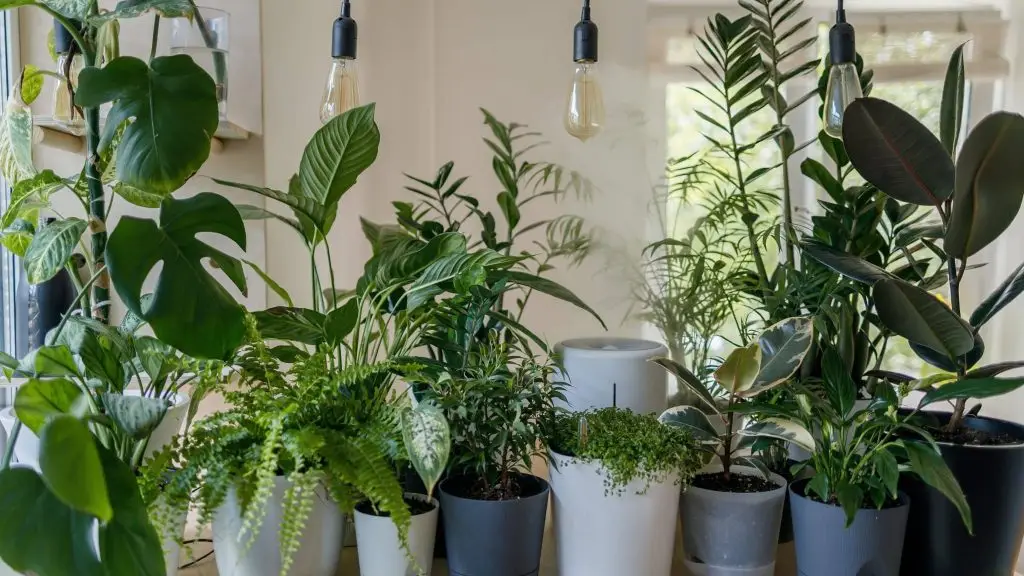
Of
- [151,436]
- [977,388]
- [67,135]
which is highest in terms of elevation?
[67,135]

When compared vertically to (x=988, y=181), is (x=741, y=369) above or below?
below

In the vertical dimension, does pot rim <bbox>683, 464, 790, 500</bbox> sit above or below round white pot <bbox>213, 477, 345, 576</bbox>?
above

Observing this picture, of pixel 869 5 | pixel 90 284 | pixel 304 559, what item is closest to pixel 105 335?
pixel 90 284

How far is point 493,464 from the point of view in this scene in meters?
0.98

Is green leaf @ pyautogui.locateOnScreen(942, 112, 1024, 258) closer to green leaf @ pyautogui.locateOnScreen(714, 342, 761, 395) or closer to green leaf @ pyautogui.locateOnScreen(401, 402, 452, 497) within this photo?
green leaf @ pyautogui.locateOnScreen(714, 342, 761, 395)

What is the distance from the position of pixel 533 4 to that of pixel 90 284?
3.95 feet

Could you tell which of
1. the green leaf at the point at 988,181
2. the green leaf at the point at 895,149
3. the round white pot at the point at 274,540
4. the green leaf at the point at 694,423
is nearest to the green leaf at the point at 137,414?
the round white pot at the point at 274,540

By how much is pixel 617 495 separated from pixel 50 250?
0.74 m

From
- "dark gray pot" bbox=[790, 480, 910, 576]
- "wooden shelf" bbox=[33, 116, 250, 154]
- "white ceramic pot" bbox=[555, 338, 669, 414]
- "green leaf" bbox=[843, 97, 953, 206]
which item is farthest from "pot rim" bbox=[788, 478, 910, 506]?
"wooden shelf" bbox=[33, 116, 250, 154]

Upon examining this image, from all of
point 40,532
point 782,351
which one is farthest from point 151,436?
point 782,351

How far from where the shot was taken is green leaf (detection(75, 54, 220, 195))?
822mm

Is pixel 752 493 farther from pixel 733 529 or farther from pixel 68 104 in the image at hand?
pixel 68 104

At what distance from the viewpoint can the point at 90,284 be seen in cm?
96

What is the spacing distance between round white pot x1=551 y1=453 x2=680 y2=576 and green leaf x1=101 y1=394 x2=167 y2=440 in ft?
1.50
